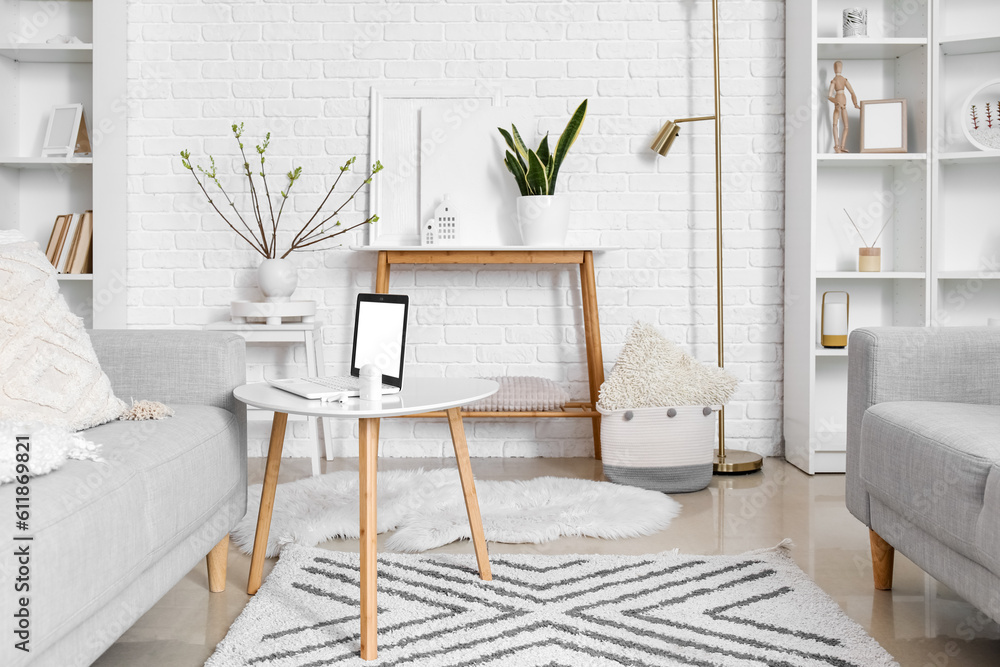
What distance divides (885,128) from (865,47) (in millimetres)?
319

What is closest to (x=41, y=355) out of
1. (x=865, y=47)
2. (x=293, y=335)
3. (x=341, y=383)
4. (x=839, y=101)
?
(x=341, y=383)

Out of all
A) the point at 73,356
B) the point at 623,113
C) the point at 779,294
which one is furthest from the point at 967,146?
the point at 73,356

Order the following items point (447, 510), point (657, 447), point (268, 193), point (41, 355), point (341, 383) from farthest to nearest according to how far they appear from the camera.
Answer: point (268, 193) < point (657, 447) < point (447, 510) < point (341, 383) < point (41, 355)

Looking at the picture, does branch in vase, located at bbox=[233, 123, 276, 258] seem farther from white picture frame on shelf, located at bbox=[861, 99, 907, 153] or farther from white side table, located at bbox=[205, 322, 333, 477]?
white picture frame on shelf, located at bbox=[861, 99, 907, 153]

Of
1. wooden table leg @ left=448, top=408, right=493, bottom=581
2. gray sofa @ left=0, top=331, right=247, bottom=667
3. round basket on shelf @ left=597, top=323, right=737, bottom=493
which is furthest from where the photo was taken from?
round basket on shelf @ left=597, top=323, right=737, bottom=493

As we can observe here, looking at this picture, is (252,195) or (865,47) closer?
(865,47)

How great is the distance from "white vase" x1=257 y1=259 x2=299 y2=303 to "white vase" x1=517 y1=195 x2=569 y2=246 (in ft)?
2.98

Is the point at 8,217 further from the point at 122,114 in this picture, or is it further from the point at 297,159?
the point at 297,159

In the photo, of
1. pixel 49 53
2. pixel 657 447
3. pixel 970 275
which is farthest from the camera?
pixel 49 53

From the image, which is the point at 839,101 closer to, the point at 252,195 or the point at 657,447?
the point at 657,447

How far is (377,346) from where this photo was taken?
1.75 metres

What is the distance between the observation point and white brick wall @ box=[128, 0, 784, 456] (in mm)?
3281

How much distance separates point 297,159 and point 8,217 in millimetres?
1179

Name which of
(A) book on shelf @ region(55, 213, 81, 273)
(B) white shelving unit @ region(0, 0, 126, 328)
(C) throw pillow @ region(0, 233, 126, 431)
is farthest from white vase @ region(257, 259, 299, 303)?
(C) throw pillow @ region(0, 233, 126, 431)
